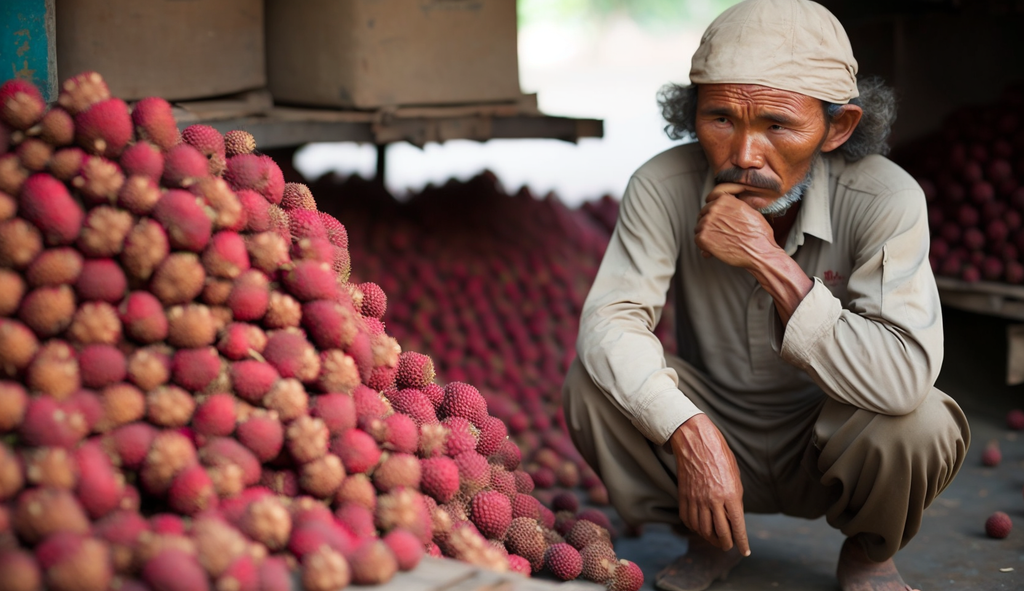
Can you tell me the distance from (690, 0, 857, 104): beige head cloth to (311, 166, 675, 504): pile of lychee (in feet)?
5.09

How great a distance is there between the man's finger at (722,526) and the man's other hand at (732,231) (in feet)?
1.79

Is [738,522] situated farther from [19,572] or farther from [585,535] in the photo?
[19,572]

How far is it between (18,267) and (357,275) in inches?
95.2

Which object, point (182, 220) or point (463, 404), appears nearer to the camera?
point (182, 220)

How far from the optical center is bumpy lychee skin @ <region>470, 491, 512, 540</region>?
5.85 feet

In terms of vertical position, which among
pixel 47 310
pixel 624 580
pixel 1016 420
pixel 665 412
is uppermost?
pixel 47 310

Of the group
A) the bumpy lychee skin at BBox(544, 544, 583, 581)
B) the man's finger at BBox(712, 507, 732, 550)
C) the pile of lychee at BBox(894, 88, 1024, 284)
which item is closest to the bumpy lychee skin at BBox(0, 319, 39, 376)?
the bumpy lychee skin at BBox(544, 544, 583, 581)

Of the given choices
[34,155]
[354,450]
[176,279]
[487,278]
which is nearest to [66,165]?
[34,155]

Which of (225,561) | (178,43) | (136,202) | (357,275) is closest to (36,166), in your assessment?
(136,202)

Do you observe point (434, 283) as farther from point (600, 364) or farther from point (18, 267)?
point (18, 267)

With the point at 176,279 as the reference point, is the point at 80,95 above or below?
above

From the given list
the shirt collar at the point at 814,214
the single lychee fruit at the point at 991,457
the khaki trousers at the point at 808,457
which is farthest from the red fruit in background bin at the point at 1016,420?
the shirt collar at the point at 814,214

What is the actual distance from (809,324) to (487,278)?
2295mm

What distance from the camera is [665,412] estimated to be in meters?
2.03
